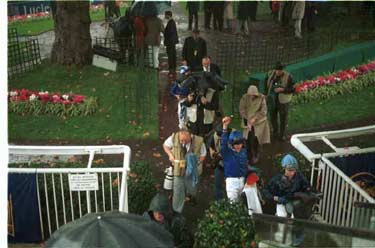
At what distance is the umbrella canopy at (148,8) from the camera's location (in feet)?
36.0

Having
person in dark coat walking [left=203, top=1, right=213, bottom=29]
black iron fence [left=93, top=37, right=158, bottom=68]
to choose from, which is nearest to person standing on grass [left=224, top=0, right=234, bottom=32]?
person in dark coat walking [left=203, top=1, right=213, bottom=29]

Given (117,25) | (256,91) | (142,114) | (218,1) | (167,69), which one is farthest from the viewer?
(218,1)

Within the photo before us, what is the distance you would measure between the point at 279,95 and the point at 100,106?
281 centimetres

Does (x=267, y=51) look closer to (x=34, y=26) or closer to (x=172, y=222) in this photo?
(x=34, y=26)

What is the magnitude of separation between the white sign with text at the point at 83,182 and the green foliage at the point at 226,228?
4.17 feet

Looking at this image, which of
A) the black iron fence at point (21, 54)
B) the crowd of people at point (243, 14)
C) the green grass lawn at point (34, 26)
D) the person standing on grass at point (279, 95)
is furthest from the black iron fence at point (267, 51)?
the black iron fence at point (21, 54)

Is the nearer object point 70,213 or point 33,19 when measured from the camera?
point 70,213

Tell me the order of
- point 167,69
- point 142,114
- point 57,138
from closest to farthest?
1. point 57,138
2. point 142,114
3. point 167,69

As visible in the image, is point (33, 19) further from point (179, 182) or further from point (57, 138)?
point (179, 182)

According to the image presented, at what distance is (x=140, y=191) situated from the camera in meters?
7.24

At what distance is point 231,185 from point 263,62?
14.3 ft

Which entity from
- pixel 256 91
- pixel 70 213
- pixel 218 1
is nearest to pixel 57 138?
pixel 70 213

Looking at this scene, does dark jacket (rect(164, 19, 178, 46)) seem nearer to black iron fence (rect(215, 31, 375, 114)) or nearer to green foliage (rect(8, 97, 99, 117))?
black iron fence (rect(215, 31, 375, 114))

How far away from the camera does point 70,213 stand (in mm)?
7094
